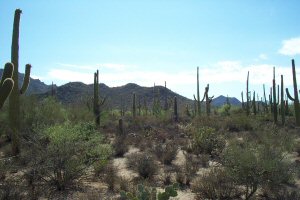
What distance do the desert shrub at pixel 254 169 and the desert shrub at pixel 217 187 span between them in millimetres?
175

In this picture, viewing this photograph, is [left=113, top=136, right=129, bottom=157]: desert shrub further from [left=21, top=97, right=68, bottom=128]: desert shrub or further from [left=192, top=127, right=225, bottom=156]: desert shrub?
[left=21, top=97, right=68, bottom=128]: desert shrub

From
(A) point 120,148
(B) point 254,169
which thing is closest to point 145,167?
(B) point 254,169

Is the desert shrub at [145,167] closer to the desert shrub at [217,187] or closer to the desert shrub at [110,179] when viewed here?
the desert shrub at [110,179]

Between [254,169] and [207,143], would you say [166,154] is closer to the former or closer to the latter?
[207,143]

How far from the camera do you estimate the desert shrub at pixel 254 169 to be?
9.43 meters

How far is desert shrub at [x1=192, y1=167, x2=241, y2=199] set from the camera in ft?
31.2

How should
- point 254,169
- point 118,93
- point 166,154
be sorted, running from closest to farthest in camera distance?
point 254,169 < point 166,154 < point 118,93

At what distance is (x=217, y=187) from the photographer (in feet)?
31.4

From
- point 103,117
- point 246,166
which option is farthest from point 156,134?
point 246,166

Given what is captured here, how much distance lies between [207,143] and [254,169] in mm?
6870

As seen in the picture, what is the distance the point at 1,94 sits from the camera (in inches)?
353

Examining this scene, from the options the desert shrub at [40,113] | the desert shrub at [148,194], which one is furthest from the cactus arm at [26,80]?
the desert shrub at [148,194]

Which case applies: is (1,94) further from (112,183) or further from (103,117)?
(103,117)

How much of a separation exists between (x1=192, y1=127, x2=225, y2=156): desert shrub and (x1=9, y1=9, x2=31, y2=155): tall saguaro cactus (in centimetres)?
694
